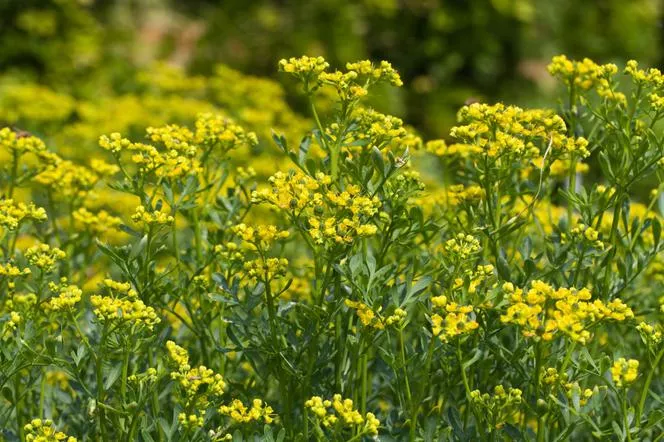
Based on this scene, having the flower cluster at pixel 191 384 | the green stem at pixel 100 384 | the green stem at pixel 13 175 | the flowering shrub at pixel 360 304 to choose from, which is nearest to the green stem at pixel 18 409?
the flowering shrub at pixel 360 304

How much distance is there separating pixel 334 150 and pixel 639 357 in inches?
42.7

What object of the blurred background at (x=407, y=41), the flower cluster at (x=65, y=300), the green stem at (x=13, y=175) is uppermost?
the blurred background at (x=407, y=41)

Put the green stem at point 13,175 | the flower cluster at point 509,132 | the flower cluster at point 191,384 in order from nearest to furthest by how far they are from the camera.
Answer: the flower cluster at point 191,384
the flower cluster at point 509,132
the green stem at point 13,175

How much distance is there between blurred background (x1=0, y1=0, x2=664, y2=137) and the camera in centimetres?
791

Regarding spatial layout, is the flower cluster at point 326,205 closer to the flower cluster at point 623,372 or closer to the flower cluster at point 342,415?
the flower cluster at point 342,415

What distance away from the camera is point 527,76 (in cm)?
863

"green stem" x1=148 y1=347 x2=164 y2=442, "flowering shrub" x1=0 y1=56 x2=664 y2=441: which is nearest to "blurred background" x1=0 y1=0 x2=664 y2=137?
"flowering shrub" x1=0 y1=56 x2=664 y2=441

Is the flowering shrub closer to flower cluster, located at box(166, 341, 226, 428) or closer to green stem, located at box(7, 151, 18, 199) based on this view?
flower cluster, located at box(166, 341, 226, 428)

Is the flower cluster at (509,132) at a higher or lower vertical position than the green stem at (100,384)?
higher

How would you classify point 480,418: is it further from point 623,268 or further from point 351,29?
point 351,29

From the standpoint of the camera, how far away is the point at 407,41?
8.49 meters

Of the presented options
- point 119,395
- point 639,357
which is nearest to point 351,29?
point 639,357

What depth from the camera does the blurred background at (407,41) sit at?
26.0 feet

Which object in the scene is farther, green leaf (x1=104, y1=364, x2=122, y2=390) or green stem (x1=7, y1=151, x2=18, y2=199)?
green stem (x1=7, y1=151, x2=18, y2=199)
